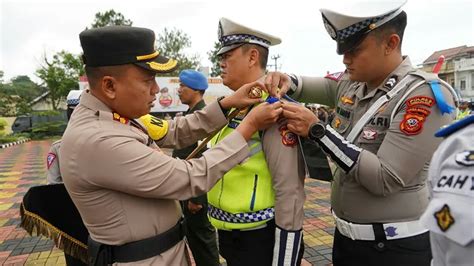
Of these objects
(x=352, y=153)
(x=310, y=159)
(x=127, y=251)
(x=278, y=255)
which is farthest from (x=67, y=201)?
(x=352, y=153)

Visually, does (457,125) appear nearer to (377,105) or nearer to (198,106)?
(377,105)

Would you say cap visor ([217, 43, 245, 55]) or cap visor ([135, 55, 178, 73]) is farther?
cap visor ([217, 43, 245, 55])

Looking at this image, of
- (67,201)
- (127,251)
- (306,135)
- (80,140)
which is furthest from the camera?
(67,201)

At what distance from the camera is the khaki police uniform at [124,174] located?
4.77 ft

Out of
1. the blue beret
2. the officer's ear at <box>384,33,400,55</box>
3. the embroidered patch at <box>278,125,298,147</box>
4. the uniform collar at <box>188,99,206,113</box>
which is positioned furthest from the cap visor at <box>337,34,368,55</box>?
the blue beret

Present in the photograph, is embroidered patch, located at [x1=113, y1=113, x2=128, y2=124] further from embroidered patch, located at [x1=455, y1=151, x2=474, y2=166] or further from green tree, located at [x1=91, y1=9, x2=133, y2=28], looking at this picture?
green tree, located at [x1=91, y1=9, x2=133, y2=28]

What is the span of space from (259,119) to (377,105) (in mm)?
598

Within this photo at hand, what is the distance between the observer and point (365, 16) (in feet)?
5.37

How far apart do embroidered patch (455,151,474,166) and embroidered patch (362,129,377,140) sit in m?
1.02

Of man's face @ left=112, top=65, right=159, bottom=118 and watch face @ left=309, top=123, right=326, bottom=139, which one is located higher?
man's face @ left=112, top=65, right=159, bottom=118

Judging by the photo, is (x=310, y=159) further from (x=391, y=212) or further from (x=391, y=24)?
(x=391, y=24)

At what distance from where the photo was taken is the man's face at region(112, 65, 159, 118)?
159 centimetres

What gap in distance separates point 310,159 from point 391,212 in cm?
46

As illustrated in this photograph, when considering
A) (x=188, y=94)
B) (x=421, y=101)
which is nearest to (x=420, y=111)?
(x=421, y=101)
